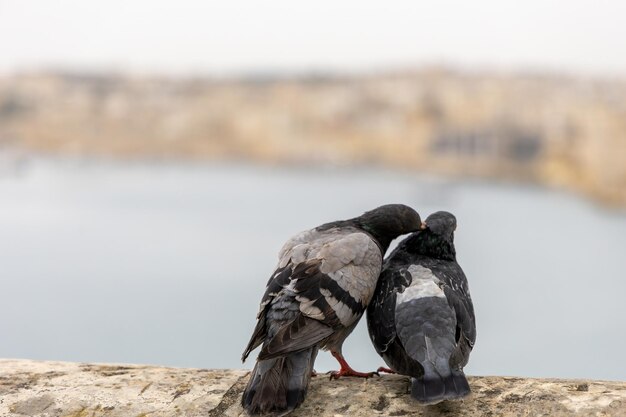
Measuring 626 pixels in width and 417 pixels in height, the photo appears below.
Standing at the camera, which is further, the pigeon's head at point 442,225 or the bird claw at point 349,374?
the pigeon's head at point 442,225

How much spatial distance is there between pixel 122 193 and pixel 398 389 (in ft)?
82.8

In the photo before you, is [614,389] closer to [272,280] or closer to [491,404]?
[491,404]

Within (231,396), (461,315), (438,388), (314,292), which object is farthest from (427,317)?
(231,396)

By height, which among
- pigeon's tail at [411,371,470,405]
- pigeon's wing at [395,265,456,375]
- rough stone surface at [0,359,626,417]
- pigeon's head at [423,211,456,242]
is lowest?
rough stone surface at [0,359,626,417]

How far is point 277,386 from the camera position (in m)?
2.08

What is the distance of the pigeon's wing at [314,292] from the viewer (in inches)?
86.2

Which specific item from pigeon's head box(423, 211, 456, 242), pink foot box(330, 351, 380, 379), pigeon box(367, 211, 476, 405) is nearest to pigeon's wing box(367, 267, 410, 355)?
pigeon box(367, 211, 476, 405)

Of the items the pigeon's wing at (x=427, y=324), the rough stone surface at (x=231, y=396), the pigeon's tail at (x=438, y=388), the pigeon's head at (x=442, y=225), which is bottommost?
the rough stone surface at (x=231, y=396)

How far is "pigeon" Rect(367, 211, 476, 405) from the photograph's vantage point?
206cm

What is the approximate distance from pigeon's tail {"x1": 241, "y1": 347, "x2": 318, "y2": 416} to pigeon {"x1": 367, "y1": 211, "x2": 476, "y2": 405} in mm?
287

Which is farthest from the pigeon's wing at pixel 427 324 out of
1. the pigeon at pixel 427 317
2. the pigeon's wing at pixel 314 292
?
the pigeon's wing at pixel 314 292

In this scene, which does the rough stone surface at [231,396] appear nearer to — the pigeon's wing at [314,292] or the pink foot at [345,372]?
the pink foot at [345,372]

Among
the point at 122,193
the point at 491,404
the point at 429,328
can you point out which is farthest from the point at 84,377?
the point at 122,193

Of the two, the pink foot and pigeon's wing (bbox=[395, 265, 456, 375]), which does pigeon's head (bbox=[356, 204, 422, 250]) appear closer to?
pigeon's wing (bbox=[395, 265, 456, 375])
